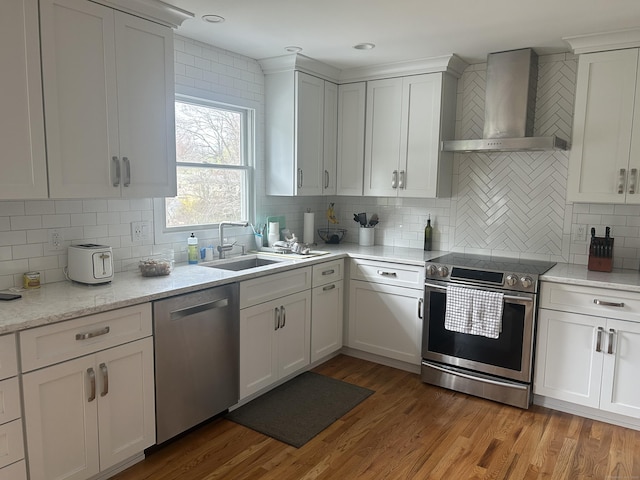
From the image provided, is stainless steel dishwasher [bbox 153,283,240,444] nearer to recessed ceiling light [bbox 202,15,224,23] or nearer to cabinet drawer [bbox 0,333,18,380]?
cabinet drawer [bbox 0,333,18,380]

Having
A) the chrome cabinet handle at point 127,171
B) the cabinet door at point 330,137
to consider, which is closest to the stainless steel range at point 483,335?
the cabinet door at point 330,137

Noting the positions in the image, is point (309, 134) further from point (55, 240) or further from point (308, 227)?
point (55, 240)

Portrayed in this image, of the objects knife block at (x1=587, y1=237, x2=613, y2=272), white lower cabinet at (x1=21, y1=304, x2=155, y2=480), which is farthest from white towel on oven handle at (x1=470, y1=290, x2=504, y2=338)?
white lower cabinet at (x1=21, y1=304, x2=155, y2=480)

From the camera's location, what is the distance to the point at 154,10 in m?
2.64

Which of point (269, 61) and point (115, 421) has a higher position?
point (269, 61)

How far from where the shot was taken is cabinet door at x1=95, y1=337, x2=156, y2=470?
2.27 metres

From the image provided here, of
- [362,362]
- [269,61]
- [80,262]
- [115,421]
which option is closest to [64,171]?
[80,262]

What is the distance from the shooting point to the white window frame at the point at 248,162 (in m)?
3.22

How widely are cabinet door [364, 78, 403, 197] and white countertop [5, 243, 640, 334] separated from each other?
695 millimetres

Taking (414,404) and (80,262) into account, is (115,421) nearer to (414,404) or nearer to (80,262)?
(80,262)

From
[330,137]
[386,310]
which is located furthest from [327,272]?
[330,137]

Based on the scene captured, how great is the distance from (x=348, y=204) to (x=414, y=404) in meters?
2.08

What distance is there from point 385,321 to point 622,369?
1635mm

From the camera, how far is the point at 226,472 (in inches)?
97.4
